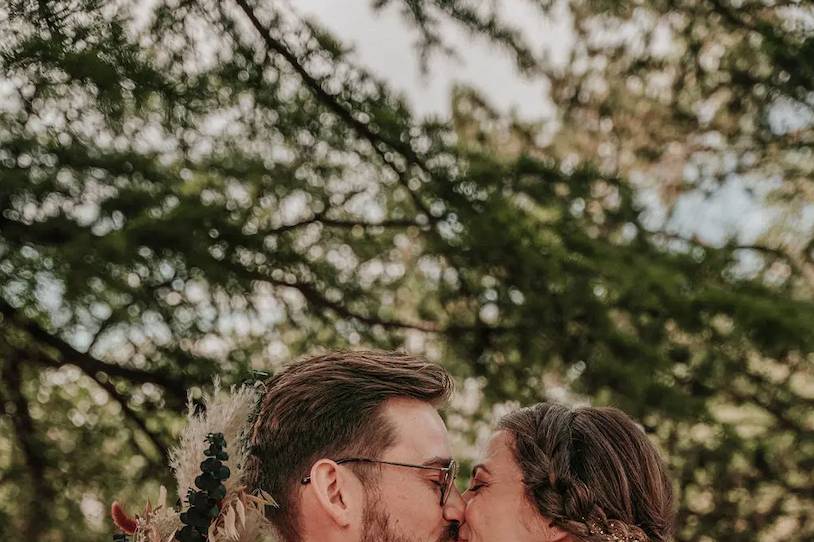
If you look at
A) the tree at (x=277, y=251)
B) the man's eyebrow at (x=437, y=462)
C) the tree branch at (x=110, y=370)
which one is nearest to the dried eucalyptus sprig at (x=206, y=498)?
the man's eyebrow at (x=437, y=462)

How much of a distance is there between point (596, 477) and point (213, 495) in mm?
1151

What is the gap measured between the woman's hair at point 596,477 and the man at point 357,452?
0.93 ft

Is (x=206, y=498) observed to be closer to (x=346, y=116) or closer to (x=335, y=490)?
(x=335, y=490)

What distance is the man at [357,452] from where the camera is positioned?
2.99 metres

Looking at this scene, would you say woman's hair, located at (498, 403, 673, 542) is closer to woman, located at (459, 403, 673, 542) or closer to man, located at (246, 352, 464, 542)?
woman, located at (459, 403, 673, 542)

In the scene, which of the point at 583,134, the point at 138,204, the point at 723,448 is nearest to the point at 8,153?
the point at 138,204

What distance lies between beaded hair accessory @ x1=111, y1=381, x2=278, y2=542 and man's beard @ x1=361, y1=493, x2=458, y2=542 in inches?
12.6

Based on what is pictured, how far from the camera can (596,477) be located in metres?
2.97

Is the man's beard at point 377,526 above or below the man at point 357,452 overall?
below

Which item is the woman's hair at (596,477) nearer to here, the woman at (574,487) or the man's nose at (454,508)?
the woman at (574,487)

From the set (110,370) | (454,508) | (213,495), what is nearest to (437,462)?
(454,508)

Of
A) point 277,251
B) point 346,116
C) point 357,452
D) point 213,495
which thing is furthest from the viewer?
point 277,251

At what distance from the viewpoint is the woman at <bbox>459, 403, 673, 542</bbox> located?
295 centimetres

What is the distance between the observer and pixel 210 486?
9.62 feet
